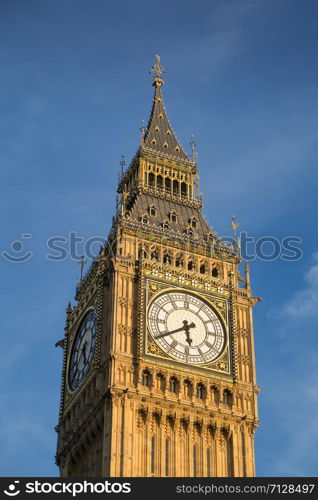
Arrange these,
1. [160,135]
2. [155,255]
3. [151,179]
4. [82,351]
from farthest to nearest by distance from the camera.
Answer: [160,135] < [151,179] < [155,255] < [82,351]

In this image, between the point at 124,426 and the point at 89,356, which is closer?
the point at 124,426

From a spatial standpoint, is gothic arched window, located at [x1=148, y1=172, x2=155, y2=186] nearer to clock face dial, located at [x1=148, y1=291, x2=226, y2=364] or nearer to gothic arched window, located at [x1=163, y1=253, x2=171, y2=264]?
gothic arched window, located at [x1=163, y1=253, x2=171, y2=264]

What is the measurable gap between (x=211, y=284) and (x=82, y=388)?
10.8 meters

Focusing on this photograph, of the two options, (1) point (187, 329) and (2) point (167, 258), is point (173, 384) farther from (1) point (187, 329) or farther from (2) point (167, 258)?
(2) point (167, 258)

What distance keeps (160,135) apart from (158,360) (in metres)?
24.9

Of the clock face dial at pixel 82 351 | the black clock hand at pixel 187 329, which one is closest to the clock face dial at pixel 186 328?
the black clock hand at pixel 187 329

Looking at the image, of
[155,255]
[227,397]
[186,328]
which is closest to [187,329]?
[186,328]

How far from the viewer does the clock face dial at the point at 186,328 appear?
249ft

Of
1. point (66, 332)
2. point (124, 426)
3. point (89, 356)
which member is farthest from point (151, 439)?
point (66, 332)

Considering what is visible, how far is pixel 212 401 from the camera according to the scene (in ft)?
247

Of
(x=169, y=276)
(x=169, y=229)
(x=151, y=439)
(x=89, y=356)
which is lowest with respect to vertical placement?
(x=151, y=439)

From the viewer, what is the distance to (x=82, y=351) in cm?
7894

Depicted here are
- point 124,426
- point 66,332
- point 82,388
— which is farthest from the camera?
point 66,332

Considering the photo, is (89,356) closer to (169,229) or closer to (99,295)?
(99,295)
